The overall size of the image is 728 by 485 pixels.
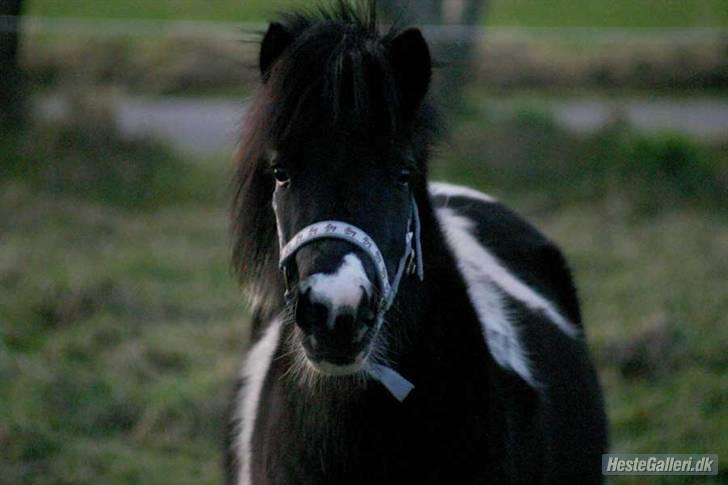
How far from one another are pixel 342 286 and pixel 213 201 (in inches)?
281

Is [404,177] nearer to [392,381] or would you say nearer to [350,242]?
[350,242]

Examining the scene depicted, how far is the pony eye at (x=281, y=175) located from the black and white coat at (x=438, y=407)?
0.38m

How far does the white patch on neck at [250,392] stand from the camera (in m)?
3.16

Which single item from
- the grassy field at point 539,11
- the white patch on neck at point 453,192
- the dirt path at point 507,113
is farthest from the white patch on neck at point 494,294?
the grassy field at point 539,11

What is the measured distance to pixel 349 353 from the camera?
2375 millimetres

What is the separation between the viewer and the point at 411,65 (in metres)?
2.70

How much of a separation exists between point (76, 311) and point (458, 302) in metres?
4.43

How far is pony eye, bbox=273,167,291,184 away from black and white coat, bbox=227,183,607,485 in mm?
383

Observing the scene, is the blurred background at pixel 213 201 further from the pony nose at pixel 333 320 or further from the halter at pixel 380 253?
the pony nose at pixel 333 320

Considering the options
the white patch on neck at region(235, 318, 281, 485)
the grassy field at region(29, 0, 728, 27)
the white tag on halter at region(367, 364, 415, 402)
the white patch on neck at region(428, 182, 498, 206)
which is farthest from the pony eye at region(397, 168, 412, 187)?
the grassy field at region(29, 0, 728, 27)

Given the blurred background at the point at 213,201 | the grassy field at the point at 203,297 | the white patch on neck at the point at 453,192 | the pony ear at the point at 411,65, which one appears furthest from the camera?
the blurred background at the point at 213,201

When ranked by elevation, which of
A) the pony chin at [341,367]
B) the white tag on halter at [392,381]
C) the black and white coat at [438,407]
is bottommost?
the black and white coat at [438,407]

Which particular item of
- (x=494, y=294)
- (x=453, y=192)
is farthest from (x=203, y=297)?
(x=494, y=294)

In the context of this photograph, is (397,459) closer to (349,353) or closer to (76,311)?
(349,353)
